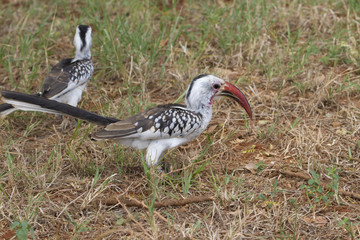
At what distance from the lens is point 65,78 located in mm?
4973

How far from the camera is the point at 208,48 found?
18.9ft

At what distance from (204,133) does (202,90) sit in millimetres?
698

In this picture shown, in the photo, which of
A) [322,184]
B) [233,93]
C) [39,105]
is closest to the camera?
[322,184]

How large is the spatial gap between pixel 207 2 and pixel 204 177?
121 inches

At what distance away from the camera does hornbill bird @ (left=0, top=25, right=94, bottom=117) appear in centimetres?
486

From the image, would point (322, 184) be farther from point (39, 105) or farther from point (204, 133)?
point (39, 105)

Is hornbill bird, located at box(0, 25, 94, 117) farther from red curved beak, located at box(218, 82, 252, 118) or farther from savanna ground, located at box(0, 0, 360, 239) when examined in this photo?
red curved beak, located at box(218, 82, 252, 118)

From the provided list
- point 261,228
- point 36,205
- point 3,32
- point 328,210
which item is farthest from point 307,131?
point 3,32

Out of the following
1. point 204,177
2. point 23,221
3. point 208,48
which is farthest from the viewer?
point 208,48

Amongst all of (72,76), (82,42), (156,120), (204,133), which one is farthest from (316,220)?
(82,42)

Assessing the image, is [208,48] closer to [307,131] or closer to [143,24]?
[143,24]

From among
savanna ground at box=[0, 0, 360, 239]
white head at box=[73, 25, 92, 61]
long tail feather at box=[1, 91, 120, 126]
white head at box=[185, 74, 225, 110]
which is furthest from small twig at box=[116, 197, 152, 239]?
white head at box=[73, 25, 92, 61]

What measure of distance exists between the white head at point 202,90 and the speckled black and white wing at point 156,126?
13cm

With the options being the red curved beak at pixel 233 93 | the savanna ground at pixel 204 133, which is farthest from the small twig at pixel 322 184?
the red curved beak at pixel 233 93
